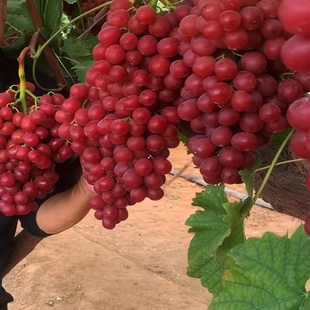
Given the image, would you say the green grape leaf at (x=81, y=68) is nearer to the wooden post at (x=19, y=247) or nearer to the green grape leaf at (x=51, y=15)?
the green grape leaf at (x=51, y=15)

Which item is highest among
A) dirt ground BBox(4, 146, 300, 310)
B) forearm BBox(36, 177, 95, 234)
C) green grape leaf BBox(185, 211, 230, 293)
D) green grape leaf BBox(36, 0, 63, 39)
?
green grape leaf BBox(36, 0, 63, 39)

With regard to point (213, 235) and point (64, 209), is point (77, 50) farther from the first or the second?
point (213, 235)

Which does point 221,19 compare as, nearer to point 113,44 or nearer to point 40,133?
point 113,44

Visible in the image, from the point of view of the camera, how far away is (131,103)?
69 cm

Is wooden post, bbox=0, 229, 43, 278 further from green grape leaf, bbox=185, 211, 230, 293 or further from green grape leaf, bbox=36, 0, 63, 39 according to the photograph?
green grape leaf, bbox=185, 211, 230, 293

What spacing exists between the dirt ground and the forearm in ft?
7.48

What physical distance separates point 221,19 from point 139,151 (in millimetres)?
216

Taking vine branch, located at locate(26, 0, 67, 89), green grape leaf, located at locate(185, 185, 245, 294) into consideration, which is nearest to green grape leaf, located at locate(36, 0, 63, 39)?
vine branch, located at locate(26, 0, 67, 89)

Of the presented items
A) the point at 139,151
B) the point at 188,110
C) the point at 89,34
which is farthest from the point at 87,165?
the point at 89,34

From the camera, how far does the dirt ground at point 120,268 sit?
362 cm

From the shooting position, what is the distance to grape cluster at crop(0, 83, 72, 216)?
0.92m

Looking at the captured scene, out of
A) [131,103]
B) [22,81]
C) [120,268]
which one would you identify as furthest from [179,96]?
[120,268]

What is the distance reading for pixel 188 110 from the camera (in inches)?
25.0

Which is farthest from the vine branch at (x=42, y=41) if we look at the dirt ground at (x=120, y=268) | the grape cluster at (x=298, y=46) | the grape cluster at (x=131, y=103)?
the dirt ground at (x=120, y=268)
